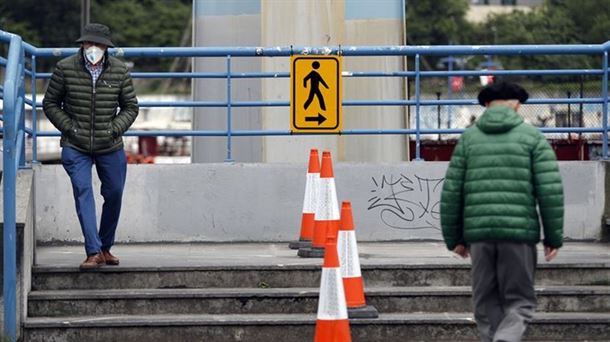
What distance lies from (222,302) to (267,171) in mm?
2680

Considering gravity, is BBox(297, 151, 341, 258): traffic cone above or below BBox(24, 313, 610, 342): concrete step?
above

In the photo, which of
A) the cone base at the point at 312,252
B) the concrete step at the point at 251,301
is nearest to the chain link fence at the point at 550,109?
the cone base at the point at 312,252

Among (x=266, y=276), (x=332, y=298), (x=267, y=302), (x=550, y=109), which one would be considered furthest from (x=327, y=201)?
(x=550, y=109)

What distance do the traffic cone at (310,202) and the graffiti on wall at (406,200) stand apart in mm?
961

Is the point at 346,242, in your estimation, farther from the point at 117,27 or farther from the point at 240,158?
the point at 117,27

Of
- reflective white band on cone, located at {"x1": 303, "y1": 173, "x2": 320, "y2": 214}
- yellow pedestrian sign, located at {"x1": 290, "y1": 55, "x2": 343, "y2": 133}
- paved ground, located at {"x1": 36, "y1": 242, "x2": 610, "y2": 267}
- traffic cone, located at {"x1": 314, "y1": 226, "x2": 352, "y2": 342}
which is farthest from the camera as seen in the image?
yellow pedestrian sign, located at {"x1": 290, "y1": 55, "x2": 343, "y2": 133}

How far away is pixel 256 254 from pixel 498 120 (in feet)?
13.5

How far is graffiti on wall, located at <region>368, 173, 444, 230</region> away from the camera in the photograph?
1299cm

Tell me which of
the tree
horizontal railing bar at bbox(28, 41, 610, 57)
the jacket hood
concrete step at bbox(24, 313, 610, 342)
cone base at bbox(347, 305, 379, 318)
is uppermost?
the tree

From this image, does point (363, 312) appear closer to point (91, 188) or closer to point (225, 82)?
point (91, 188)

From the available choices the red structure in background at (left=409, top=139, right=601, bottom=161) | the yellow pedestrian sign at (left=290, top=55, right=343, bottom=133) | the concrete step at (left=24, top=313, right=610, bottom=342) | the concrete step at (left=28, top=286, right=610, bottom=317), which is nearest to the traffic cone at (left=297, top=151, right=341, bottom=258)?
the concrete step at (left=28, top=286, right=610, bottom=317)

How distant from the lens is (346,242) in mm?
9547

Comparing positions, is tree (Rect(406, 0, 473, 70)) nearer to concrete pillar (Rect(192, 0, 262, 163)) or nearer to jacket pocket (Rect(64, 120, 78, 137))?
concrete pillar (Rect(192, 0, 262, 163))

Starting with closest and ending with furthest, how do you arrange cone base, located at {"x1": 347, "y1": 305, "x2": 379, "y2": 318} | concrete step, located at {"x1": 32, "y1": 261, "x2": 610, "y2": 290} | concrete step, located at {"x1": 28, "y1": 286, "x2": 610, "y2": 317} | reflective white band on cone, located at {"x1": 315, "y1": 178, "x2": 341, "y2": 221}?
1. cone base, located at {"x1": 347, "y1": 305, "x2": 379, "y2": 318}
2. concrete step, located at {"x1": 28, "y1": 286, "x2": 610, "y2": 317}
3. concrete step, located at {"x1": 32, "y1": 261, "x2": 610, "y2": 290}
4. reflective white band on cone, located at {"x1": 315, "y1": 178, "x2": 341, "y2": 221}
